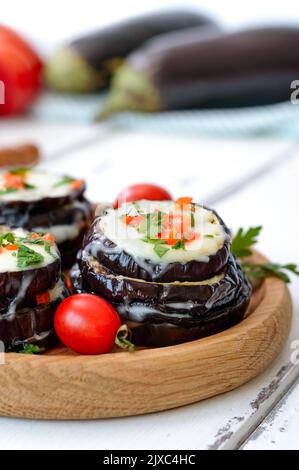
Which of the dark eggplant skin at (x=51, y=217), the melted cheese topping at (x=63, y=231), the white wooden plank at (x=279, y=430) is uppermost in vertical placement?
the dark eggplant skin at (x=51, y=217)

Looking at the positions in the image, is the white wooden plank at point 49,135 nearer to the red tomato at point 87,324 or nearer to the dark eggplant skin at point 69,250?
the dark eggplant skin at point 69,250

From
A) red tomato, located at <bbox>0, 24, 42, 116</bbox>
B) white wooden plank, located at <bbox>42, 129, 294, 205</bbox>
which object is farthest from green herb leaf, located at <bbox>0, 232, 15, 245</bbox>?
red tomato, located at <bbox>0, 24, 42, 116</bbox>

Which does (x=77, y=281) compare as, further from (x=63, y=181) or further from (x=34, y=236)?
(x=63, y=181)

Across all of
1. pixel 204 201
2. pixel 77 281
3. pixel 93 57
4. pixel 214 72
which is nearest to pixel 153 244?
pixel 77 281

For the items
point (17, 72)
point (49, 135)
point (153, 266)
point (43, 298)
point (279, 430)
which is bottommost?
point (279, 430)

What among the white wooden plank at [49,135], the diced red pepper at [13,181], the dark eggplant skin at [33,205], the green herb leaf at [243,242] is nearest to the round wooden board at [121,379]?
the green herb leaf at [243,242]

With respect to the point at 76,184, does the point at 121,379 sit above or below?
below

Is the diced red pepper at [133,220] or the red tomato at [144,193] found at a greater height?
the diced red pepper at [133,220]
